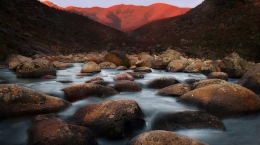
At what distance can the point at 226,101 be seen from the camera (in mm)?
5035

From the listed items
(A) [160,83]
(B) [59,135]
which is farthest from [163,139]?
(A) [160,83]

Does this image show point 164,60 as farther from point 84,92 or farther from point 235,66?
point 84,92

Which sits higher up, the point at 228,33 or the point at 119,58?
the point at 228,33

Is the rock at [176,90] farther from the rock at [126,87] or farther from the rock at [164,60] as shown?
the rock at [164,60]

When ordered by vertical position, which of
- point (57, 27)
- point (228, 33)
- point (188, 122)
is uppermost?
point (57, 27)

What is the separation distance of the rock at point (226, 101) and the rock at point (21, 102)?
9.87 feet

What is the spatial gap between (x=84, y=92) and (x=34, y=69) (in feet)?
13.7

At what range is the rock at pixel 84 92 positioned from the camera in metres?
5.88

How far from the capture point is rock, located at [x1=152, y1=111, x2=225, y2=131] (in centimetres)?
423

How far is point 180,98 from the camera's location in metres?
5.80

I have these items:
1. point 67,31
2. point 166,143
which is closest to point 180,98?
point 166,143

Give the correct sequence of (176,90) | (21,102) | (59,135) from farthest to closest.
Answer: (176,90) → (21,102) → (59,135)

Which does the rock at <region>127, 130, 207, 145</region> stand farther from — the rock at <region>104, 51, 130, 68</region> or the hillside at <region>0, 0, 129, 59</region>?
the hillside at <region>0, 0, 129, 59</region>

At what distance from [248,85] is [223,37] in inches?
912
